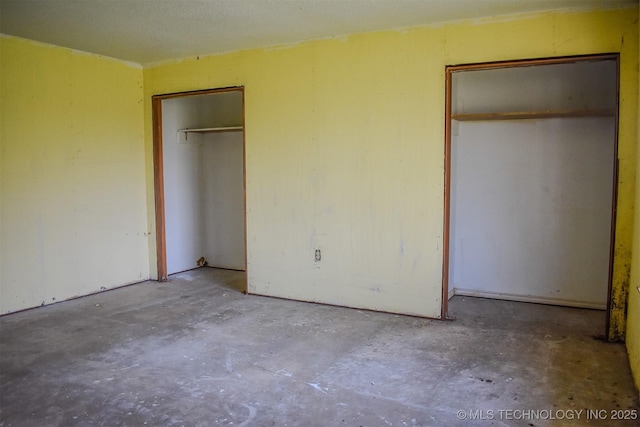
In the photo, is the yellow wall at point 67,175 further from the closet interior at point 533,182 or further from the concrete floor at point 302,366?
the closet interior at point 533,182

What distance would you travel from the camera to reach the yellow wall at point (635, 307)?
3078 millimetres

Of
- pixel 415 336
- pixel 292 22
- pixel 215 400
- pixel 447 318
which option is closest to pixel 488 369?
pixel 415 336

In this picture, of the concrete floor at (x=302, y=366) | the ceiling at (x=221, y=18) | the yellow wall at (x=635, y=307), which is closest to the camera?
the concrete floor at (x=302, y=366)

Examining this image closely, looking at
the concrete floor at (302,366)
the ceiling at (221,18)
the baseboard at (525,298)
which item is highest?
the ceiling at (221,18)

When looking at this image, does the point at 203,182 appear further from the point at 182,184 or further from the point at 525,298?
the point at 525,298

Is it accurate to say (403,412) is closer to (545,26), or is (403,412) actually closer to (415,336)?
(415,336)

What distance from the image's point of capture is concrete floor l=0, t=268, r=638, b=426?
2.80 m

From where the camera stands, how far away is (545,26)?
3994 mm

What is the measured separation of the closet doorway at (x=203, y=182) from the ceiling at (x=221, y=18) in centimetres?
151

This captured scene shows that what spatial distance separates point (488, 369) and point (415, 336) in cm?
78

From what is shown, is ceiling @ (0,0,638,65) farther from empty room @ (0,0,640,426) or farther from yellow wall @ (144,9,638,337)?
yellow wall @ (144,9,638,337)

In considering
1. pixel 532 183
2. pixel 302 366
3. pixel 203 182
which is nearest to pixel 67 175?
pixel 203 182

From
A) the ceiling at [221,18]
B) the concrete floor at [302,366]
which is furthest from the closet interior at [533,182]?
A: the ceiling at [221,18]

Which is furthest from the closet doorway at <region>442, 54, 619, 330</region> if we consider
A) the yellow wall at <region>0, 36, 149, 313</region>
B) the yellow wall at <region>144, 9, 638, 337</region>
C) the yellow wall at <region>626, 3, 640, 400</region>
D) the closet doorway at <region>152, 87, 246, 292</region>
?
the yellow wall at <region>0, 36, 149, 313</region>
